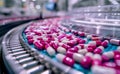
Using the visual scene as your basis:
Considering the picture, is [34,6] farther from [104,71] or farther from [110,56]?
[104,71]

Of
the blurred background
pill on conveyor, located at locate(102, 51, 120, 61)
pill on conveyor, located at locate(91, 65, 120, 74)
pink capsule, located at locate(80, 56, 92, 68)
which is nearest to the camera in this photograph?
pill on conveyor, located at locate(91, 65, 120, 74)

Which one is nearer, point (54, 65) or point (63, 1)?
point (54, 65)

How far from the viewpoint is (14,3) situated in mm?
17859

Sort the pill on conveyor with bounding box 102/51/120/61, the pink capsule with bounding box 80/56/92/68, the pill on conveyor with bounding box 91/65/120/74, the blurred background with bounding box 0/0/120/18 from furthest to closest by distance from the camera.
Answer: the blurred background with bounding box 0/0/120/18 < the pill on conveyor with bounding box 102/51/120/61 < the pink capsule with bounding box 80/56/92/68 < the pill on conveyor with bounding box 91/65/120/74

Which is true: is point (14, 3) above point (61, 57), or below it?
above

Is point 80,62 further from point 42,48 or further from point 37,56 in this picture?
point 42,48

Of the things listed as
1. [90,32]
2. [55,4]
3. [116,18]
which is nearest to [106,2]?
[116,18]

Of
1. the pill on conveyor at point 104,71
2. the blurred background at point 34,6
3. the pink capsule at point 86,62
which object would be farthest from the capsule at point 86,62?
the blurred background at point 34,6

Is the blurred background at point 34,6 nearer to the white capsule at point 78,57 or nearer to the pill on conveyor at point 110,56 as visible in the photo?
the pill on conveyor at point 110,56

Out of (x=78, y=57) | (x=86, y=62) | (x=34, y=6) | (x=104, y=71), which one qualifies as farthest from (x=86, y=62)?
(x=34, y=6)

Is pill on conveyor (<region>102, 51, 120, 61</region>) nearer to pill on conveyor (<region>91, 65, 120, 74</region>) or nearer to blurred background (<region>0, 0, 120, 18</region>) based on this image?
pill on conveyor (<region>91, 65, 120, 74</region>)

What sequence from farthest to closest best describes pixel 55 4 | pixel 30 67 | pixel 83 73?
pixel 55 4 → pixel 30 67 → pixel 83 73

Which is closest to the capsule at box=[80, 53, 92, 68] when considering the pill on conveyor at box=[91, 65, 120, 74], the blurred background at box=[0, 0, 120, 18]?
the pill on conveyor at box=[91, 65, 120, 74]

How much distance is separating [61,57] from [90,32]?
1951 mm
